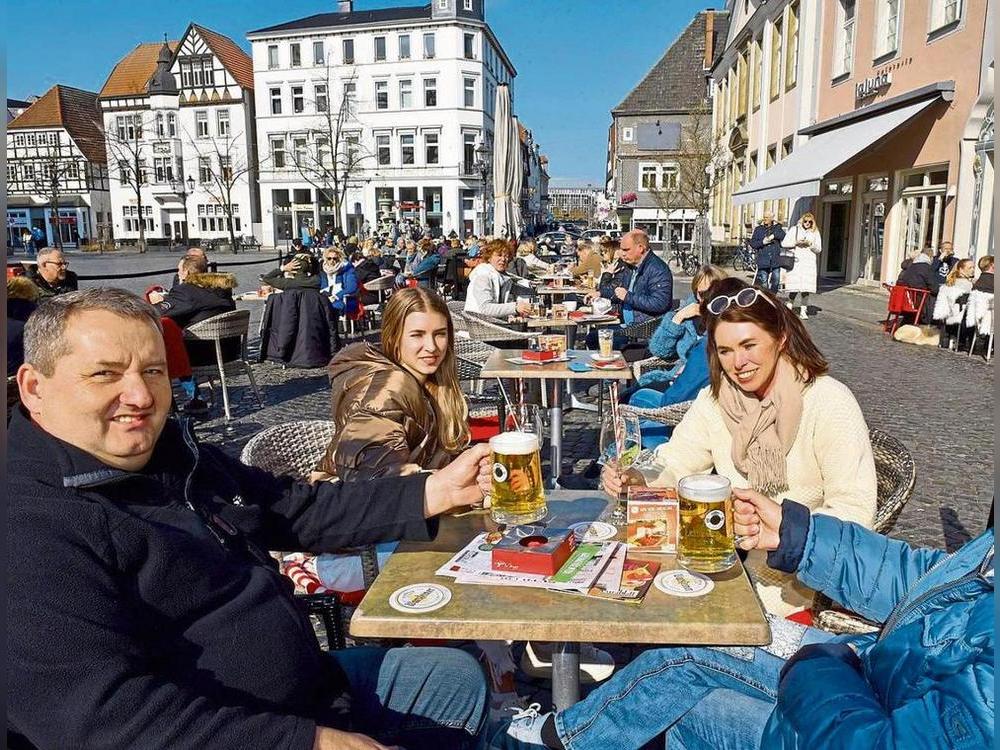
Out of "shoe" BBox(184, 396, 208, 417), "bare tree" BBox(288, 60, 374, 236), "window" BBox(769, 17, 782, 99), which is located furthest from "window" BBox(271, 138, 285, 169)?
"shoe" BBox(184, 396, 208, 417)

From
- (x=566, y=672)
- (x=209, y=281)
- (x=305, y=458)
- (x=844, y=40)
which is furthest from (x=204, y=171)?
(x=566, y=672)

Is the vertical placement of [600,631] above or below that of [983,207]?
below

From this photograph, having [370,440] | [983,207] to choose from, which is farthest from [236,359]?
[983,207]

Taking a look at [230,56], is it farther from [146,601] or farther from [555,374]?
[146,601]

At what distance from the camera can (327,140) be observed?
5094cm

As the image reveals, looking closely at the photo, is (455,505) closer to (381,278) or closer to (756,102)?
(381,278)

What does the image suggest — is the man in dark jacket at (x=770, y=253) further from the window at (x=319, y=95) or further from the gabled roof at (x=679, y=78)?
the window at (x=319, y=95)

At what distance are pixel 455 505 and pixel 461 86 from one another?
53.4 metres

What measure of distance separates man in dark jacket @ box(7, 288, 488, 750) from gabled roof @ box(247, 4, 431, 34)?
55864 mm

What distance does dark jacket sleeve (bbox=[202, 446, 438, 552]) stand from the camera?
2170 mm

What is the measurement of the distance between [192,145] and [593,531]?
6014 cm

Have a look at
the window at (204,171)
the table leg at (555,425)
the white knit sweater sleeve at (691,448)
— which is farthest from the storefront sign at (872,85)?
the window at (204,171)

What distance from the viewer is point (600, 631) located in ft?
5.31

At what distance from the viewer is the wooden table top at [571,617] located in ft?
5.28
